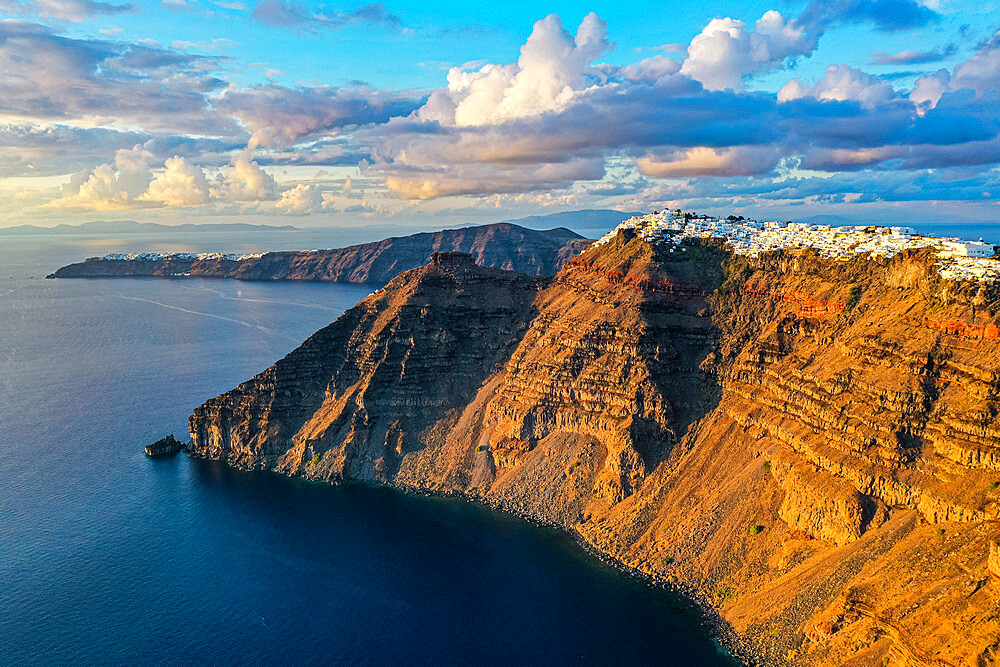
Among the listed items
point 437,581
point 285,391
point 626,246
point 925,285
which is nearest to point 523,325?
point 626,246

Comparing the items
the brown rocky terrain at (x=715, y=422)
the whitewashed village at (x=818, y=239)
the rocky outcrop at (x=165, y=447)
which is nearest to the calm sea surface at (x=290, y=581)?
the rocky outcrop at (x=165, y=447)

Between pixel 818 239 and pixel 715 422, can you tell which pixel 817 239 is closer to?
pixel 818 239

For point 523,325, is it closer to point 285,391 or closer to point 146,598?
point 285,391

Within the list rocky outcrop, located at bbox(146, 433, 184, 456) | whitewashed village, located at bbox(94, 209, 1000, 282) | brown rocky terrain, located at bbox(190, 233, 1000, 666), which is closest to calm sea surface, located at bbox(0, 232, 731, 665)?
rocky outcrop, located at bbox(146, 433, 184, 456)

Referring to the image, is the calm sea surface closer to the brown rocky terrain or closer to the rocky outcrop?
the rocky outcrop

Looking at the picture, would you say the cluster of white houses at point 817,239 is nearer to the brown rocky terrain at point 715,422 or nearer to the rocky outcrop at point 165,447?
the brown rocky terrain at point 715,422
